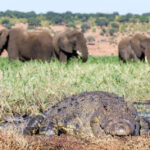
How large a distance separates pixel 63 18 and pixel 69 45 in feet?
232

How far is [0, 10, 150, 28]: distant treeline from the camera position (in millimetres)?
82125

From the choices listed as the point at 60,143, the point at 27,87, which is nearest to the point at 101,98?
the point at 60,143

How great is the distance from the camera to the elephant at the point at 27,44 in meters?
18.5

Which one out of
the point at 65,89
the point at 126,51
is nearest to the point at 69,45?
the point at 126,51

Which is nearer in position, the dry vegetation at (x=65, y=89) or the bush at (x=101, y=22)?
the dry vegetation at (x=65, y=89)

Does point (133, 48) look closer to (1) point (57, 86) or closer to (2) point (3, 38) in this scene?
(2) point (3, 38)

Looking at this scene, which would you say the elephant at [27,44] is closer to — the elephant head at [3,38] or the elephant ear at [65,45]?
the elephant head at [3,38]

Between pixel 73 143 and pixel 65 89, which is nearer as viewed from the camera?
pixel 73 143

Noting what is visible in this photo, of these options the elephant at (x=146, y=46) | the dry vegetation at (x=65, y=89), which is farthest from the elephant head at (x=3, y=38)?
the dry vegetation at (x=65, y=89)

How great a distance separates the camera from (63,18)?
289 ft

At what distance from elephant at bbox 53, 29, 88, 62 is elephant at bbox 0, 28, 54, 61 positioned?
36 centimetres

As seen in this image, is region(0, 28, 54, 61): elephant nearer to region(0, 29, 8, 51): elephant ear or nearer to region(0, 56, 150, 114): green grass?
region(0, 29, 8, 51): elephant ear

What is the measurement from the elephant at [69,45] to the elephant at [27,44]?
0.36 metres

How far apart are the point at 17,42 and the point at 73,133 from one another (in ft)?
44.8
